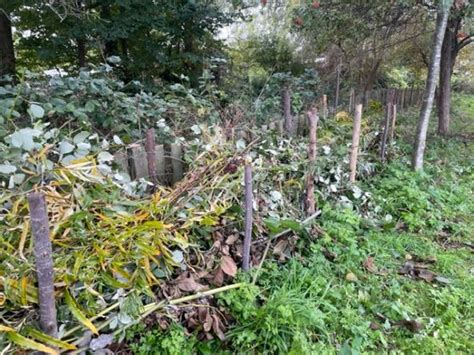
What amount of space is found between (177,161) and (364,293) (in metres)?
1.51

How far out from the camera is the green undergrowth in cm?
172

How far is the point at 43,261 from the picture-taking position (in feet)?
4.11

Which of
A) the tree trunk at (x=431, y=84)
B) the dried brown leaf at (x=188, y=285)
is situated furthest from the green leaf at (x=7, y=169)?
the tree trunk at (x=431, y=84)

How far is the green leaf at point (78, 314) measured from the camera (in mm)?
1343

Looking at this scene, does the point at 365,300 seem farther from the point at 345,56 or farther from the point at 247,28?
the point at 247,28

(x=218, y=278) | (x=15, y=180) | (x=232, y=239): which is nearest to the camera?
(x=15, y=180)

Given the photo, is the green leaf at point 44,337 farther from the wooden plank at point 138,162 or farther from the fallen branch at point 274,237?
the wooden plank at point 138,162

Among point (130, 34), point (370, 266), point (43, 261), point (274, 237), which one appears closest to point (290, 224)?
point (274, 237)

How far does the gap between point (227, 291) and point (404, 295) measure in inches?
46.8

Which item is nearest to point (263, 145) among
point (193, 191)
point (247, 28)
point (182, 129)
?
point (182, 129)

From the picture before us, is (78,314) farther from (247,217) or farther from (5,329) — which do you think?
(247,217)

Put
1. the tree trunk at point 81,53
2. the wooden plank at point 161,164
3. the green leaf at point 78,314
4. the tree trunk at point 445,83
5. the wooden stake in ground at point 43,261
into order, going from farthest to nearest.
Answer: the tree trunk at point 445,83, the tree trunk at point 81,53, the wooden plank at point 161,164, the green leaf at point 78,314, the wooden stake in ground at point 43,261

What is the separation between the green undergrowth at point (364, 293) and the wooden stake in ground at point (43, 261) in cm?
42

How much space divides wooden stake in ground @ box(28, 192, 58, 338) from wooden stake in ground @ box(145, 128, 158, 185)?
95 centimetres
